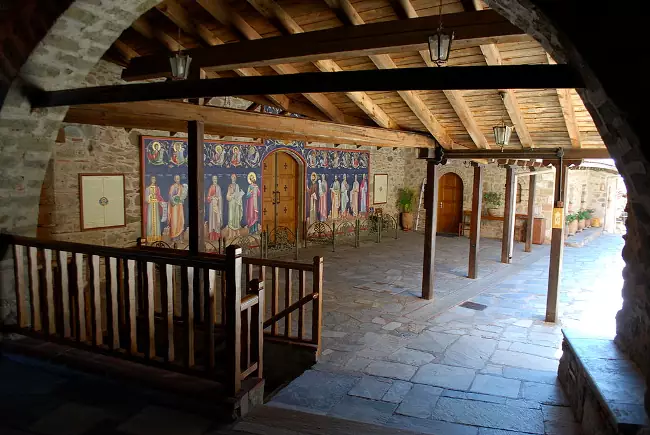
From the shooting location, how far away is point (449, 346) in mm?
5652

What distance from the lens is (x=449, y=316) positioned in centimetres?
693

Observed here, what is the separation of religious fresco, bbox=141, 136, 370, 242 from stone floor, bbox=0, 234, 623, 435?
9.04 ft

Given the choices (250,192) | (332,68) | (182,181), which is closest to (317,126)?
(332,68)

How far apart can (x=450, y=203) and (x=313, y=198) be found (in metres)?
5.24

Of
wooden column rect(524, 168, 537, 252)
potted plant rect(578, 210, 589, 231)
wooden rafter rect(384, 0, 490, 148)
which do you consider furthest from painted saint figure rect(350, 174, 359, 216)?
potted plant rect(578, 210, 589, 231)

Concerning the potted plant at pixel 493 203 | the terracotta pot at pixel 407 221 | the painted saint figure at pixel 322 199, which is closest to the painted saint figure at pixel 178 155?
the painted saint figure at pixel 322 199

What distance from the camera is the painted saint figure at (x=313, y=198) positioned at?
506 inches

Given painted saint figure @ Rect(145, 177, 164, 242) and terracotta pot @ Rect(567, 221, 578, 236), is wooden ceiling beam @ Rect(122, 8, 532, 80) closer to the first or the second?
painted saint figure @ Rect(145, 177, 164, 242)

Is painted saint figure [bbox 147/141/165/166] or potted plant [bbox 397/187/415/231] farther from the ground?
painted saint figure [bbox 147/141/165/166]

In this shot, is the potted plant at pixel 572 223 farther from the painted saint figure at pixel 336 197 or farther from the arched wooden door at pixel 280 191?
the arched wooden door at pixel 280 191

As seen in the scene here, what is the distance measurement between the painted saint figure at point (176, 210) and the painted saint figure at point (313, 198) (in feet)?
Answer: 13.1

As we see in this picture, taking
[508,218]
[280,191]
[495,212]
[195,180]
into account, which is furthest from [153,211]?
[495,212]

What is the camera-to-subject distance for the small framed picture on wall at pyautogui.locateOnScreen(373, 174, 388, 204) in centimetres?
1557

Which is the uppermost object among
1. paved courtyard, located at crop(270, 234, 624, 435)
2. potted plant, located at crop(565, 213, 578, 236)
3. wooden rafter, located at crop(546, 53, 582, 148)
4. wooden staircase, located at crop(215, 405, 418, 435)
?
wooden rafter, located at crop(546, 53, 582, 148)
